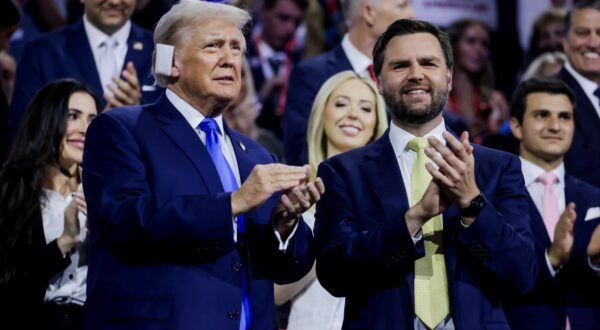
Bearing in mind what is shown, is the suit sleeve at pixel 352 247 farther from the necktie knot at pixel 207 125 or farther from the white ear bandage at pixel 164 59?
the white ear bandage at pixel 164 59

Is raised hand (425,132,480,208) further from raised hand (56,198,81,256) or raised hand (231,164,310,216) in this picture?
raised hand (56,198,81,256)

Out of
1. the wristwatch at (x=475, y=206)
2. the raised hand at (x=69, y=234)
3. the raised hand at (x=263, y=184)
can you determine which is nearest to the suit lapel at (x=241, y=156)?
the raised hand at (x=263, y=184)

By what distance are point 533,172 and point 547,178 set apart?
0.08 metres

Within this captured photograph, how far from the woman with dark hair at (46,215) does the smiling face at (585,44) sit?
2.79 metres

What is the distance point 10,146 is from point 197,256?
1.90 meters

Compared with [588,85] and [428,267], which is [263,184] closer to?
[428,267]

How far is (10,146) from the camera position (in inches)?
209

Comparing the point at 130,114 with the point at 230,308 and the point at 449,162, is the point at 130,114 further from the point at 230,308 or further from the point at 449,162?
the point at 449,162

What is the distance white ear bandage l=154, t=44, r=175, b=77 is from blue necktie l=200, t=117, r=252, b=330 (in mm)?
227

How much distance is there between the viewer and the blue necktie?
3.88m

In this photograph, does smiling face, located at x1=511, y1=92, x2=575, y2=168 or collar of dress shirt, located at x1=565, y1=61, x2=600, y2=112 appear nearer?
smiling face, located at x1=511, y1=92, x2=575, y2=168

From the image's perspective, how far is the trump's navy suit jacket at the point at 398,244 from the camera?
12.2ft

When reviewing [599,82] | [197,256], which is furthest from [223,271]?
[599,82]

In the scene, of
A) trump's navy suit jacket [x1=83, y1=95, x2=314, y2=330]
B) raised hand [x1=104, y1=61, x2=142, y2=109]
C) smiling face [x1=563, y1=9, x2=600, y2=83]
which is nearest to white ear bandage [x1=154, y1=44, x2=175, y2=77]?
trump's navy suit jacket [x1=83, y1=95, x2=314, y2=330]
